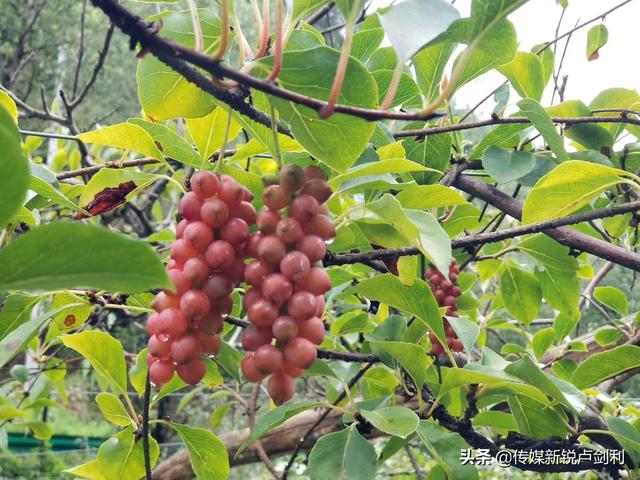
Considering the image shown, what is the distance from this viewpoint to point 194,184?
1.68 ft

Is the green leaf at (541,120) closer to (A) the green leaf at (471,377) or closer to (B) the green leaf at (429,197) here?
(B) the green leaf at (429,197)

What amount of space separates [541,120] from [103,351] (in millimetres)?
707

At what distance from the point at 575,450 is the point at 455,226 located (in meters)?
0.41

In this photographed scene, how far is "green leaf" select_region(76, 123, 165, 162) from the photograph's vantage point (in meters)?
0.68

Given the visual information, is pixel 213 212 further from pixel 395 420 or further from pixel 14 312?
pixel 14 312

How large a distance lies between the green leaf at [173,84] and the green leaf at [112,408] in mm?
504

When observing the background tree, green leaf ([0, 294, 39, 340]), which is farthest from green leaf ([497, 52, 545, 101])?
green leaf ([0, 294, 39, 340])

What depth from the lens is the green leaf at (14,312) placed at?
76 centimetres

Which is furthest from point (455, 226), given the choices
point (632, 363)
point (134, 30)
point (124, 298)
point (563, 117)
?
point (134, 30)

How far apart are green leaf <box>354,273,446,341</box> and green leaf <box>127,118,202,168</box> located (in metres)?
0.27

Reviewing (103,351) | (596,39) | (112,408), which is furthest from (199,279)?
(596,39)

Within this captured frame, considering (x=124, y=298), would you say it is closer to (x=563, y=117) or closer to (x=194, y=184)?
(x=194, y=184)

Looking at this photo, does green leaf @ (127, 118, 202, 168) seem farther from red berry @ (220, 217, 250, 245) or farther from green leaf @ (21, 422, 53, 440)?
green leaf @ (21, 422, 53, 440)

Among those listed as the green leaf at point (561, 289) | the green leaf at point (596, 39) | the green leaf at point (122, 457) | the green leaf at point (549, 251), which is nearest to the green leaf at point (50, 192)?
the green leaf at point (122, 457)
